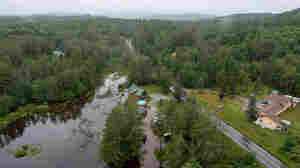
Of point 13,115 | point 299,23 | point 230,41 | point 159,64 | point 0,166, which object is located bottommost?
point 0,166

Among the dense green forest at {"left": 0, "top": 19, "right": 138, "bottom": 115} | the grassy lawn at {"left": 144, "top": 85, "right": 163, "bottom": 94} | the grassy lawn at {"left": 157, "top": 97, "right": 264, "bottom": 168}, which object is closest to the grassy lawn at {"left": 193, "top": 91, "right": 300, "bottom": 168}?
the grassy lawn at {"left": 157, "top": 97, "right": 264, "bottom": 168}

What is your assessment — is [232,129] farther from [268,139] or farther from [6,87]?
[6,87]

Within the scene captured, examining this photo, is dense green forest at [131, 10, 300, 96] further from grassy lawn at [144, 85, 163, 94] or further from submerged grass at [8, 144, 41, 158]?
submerged grass at [8, 144, 41, 158]

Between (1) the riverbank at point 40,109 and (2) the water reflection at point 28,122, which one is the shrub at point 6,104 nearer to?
(1) the riverbank at point 40,109

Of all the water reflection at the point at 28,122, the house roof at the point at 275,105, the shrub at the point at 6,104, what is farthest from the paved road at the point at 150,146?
the shrub at the point at 6,104

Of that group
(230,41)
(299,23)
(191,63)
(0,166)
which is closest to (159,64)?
(191,63)
